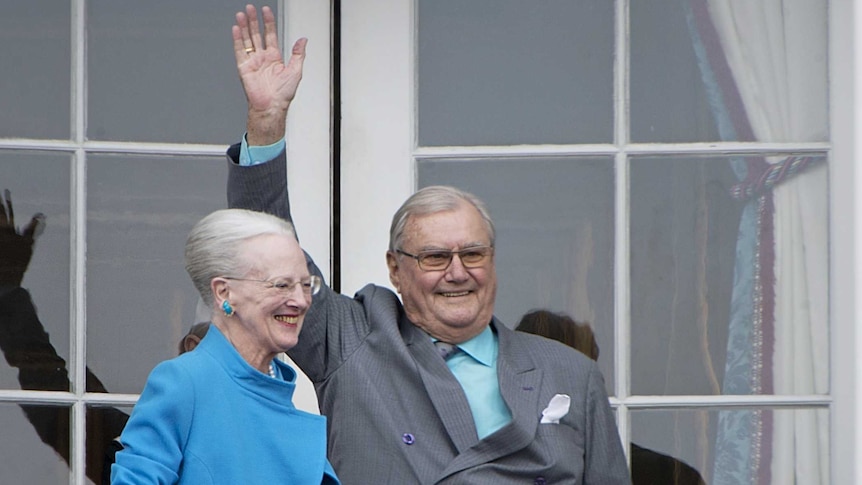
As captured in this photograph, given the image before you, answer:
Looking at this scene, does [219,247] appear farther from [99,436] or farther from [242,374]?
[99,436]

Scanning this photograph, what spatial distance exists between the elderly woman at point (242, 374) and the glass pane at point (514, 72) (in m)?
1.00

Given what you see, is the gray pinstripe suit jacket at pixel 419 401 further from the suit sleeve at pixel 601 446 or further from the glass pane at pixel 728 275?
the glass pane at pixel 728 275

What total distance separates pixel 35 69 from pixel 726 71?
160 centimetres

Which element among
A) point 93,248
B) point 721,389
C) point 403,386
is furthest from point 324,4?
point 721,389

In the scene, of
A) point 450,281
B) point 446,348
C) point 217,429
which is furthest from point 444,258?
point 217,429

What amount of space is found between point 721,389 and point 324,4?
1.29 metres

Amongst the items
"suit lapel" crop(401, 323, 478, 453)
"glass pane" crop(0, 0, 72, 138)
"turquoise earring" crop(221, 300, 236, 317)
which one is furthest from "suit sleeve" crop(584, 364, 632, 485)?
"glass pane" crop(0, 0, 72, 138)

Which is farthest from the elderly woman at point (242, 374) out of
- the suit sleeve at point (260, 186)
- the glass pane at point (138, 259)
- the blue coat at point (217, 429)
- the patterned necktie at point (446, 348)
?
the glass pane at point (138, 259)

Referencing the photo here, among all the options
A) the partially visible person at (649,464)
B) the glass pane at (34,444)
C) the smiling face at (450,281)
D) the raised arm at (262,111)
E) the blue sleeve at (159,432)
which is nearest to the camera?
the blue sleeve at (159,432)

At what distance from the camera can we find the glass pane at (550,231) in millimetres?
3564

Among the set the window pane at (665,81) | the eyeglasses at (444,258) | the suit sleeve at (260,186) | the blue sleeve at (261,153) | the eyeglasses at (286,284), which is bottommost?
the eyeglasses at (286,284)

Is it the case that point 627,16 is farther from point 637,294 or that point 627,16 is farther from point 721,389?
point 721,389

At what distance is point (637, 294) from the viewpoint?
3555mm

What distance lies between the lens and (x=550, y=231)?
3586mm
